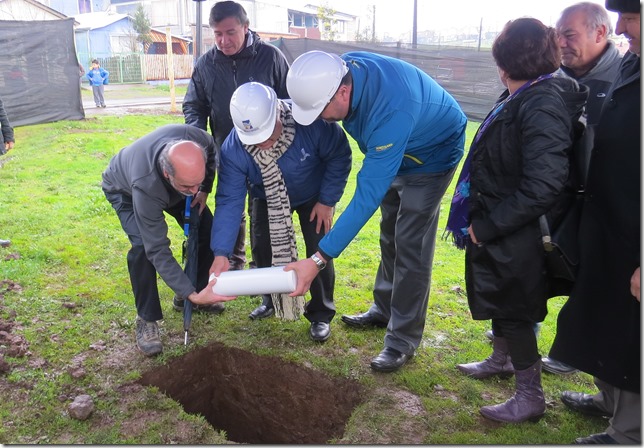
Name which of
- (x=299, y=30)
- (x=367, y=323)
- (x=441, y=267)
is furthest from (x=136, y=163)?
(x=299, y=30)

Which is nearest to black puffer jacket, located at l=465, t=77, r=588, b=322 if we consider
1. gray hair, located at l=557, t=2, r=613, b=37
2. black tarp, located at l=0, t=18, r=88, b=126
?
gray hair, located at l=557, t=2, r=613, b=37

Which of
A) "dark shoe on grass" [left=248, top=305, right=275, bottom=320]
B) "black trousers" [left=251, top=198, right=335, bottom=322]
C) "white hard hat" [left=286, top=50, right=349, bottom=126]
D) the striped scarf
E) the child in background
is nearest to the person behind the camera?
"white hard hat" [left=286, top=50, right=349, bottom=126]

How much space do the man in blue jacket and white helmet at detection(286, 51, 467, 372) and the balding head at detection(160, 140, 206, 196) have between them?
627mm

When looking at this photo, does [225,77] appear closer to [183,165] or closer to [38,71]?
[183,165]

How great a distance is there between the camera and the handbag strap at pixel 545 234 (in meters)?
2.50

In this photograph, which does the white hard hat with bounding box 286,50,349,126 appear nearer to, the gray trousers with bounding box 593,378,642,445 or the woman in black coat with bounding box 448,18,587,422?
the woman in black coat with bounding box 448,18,587,422

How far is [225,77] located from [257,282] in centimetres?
208

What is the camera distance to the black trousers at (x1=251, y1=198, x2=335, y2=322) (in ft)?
12.1

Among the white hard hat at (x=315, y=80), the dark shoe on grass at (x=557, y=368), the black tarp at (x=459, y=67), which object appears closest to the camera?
the white hard hat at (x=315, y=80)

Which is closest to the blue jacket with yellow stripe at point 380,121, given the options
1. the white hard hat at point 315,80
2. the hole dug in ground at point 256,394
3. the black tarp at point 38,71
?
the white hard hat at point 315,80

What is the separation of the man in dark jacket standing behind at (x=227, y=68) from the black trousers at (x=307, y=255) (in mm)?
1064

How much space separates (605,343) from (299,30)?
46.4 metres

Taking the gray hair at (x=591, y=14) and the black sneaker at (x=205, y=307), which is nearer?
the gray hair at (x=591, y=14)

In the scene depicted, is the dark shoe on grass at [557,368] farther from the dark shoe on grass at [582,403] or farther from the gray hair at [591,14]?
the gray hair at [591,14]
